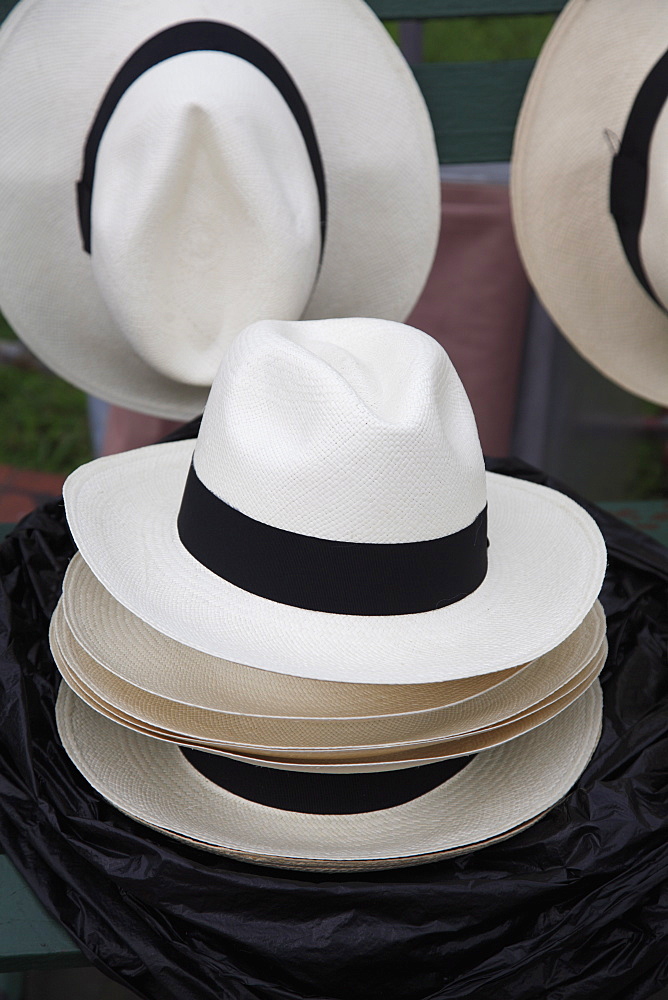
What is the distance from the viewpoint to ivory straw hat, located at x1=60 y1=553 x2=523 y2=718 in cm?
102

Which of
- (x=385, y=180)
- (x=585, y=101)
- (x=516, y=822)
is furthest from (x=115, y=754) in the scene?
(x=585, y=101)

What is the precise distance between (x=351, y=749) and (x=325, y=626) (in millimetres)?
125

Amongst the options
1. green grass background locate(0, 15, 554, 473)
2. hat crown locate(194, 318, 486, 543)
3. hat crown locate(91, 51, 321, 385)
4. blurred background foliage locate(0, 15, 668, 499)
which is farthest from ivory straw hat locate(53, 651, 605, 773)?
green grass background locate(0, 15, 554, 473)

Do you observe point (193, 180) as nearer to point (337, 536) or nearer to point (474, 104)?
point (337, 536)

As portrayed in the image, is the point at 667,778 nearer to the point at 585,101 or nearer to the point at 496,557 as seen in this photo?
the point at 496,557

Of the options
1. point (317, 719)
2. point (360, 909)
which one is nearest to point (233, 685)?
point (317, 719)

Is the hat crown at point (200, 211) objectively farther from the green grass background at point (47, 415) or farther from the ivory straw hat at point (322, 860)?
the green grass background at point (47, 415)

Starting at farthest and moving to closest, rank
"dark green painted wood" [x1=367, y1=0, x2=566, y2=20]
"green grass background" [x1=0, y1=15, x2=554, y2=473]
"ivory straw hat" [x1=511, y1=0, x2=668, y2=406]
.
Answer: "green grass background" [x1=0, y1=15, x2=554, y2=473], "dark green painted wood" [x1=367, y1=0, x2=566, y2=20], "ivory straw hat" [x1=511, y1=0, x2=668, y2=406]

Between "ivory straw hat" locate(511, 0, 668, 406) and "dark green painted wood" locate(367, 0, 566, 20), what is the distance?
9.4 inches

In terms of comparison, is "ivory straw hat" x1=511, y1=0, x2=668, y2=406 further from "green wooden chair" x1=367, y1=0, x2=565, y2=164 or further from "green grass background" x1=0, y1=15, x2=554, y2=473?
"green grass background" x1=0, y1=15, x2=554, y2=473

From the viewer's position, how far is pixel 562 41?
1690mm

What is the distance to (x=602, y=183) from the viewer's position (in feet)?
5.63

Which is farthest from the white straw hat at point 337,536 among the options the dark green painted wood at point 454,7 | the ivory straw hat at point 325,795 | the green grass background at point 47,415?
the green grass background at point 47,415

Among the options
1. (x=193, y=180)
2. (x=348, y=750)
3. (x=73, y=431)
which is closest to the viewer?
(x=348, y=750)
